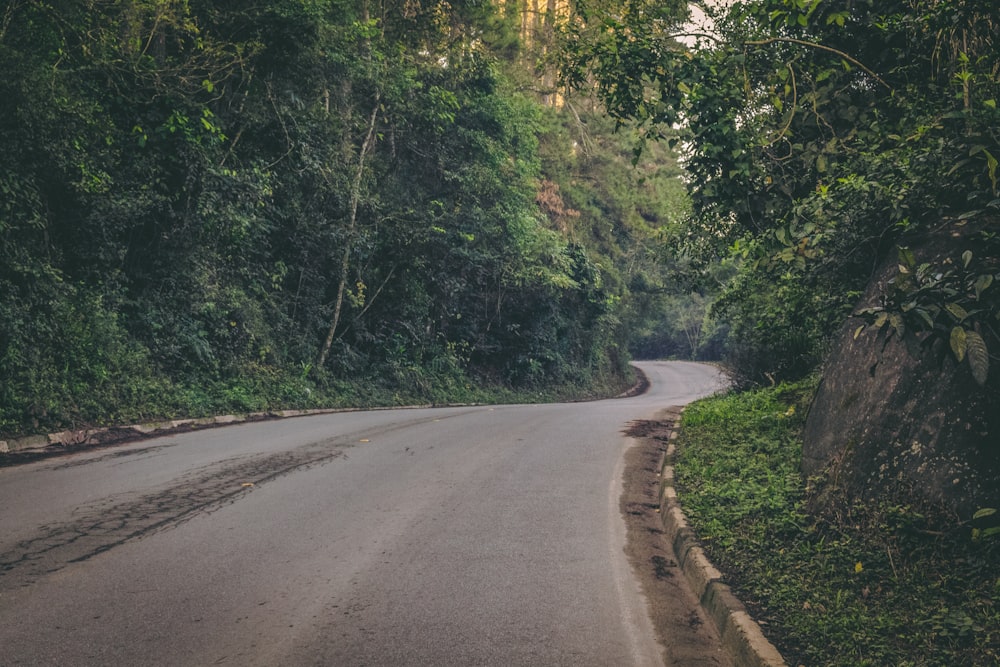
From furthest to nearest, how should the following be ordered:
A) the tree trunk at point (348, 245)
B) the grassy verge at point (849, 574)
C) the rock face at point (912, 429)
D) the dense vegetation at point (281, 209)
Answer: the tree trunk at point (348, 245) → the dense vegetation at point (281, 209) → the rock face at point (912, 429) → the grassy verge at point (849, 574)

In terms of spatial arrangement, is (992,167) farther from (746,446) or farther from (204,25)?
(204,25)

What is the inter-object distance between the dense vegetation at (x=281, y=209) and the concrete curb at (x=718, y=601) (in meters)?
4.16

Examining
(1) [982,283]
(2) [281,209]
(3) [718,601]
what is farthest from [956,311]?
(2) [281,209]

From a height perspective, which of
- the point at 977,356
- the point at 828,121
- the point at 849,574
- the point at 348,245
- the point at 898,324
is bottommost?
the point at 849,574

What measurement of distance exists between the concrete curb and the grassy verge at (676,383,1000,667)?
0.11 metres

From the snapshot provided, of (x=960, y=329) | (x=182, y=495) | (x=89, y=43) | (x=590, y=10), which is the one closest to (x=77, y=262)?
(x=89, y=43)

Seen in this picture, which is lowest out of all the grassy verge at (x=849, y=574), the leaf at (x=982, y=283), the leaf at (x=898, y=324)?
the grassy verge at (x=849, y=574)

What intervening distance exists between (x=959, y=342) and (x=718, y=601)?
2.24 metres

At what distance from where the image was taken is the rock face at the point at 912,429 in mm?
5188

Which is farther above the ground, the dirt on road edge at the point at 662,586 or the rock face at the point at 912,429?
the rock face at the point at 912,429

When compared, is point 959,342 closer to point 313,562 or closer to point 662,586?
point 662,586

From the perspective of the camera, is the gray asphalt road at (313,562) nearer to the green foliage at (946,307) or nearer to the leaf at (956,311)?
the green foliage at (946,307)

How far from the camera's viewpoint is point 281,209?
2064cm

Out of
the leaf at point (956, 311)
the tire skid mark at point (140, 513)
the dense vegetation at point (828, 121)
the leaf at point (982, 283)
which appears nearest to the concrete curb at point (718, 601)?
the leaf at point (956, 311)
